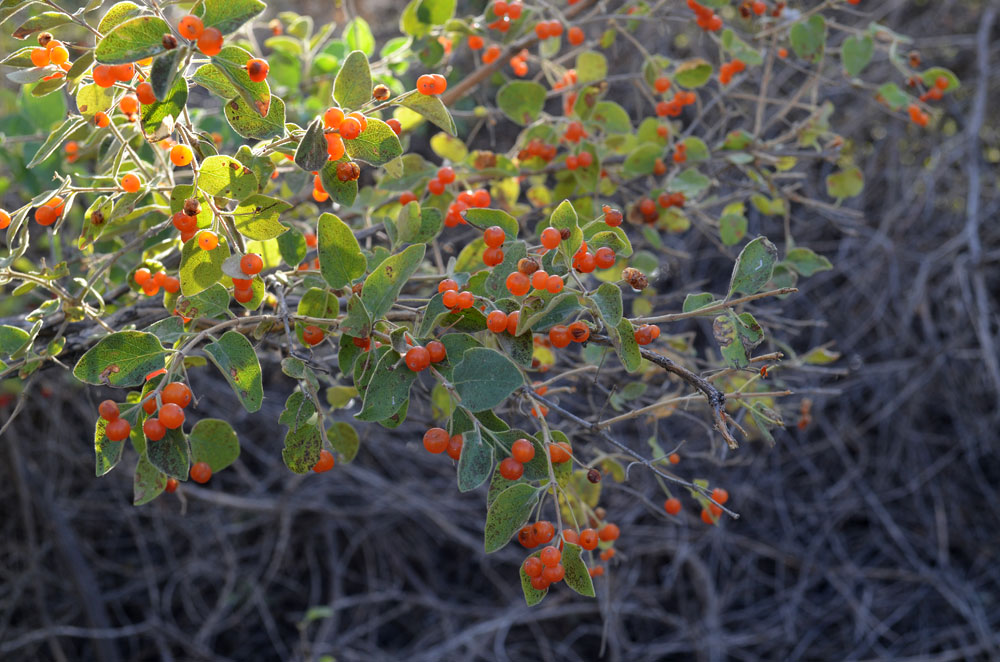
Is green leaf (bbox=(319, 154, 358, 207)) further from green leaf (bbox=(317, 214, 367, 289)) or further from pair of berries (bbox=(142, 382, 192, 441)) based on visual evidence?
pair of berries (bbox=(142, 382, 192, 441))

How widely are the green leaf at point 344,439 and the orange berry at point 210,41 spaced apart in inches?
24.8

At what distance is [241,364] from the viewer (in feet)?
3.19

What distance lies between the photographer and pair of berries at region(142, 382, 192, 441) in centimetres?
94

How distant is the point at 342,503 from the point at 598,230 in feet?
8.19

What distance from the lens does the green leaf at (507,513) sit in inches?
38.3

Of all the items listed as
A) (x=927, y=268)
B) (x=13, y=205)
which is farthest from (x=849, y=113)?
(x=13, y=205)

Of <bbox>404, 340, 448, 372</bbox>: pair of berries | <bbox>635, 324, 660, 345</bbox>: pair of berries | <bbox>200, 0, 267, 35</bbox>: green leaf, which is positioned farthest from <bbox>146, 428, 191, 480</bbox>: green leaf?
<bbox>635, 324, 660, 345</bbox>: pair of berries

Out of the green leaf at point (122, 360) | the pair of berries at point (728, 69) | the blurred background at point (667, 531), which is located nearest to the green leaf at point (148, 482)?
the green leaf at point (122, 360)

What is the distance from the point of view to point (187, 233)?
1.04 metres

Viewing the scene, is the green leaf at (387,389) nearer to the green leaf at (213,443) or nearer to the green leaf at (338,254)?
the green leaf at (338,254)

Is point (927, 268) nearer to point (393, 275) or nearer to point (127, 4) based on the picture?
point (393, 275)

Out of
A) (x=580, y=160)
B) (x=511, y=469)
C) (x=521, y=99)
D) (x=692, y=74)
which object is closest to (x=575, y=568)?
(x=511, y=469)

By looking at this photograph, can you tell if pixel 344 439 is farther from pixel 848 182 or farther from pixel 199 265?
pixel 848 182

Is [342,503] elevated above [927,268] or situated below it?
below
